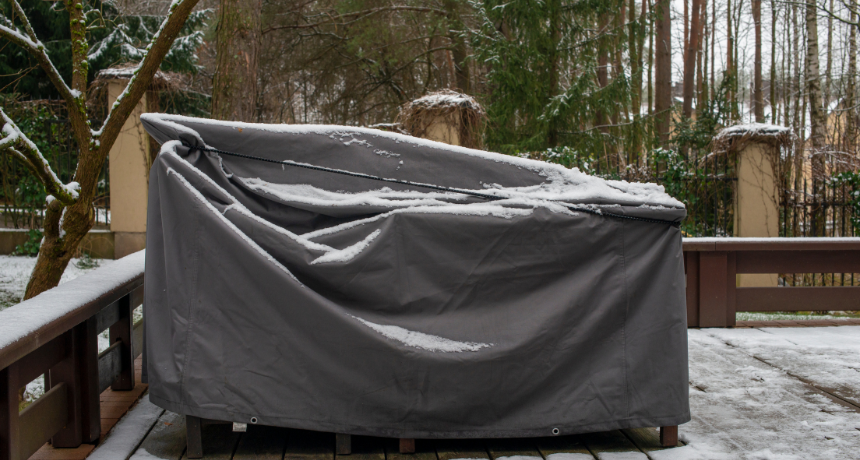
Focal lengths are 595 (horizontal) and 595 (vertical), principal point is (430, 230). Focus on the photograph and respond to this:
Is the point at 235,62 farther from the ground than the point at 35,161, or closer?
farther from the ground

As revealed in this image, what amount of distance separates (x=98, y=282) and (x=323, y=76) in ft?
36.8

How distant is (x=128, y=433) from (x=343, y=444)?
40.6 inches

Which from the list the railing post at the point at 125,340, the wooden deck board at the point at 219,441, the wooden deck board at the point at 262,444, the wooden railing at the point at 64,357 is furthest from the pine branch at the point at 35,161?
the wooden deck board at the point at 262,444

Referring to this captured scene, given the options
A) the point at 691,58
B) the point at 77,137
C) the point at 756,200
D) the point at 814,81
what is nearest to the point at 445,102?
the point at 77,137

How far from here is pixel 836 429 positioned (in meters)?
2.78

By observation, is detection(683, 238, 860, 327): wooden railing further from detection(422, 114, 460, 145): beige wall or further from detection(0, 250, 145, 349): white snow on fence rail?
detection(0, 250, 145, 349): white snow on fence rail

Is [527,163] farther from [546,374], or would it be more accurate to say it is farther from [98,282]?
[98,282]

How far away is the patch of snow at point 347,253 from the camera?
237 centimetres

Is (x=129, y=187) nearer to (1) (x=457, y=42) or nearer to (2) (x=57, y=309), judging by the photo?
(2) (x=57, y=309)

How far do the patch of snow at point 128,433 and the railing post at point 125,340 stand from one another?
0.22 meters

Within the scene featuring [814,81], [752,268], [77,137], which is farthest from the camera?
[814,81]

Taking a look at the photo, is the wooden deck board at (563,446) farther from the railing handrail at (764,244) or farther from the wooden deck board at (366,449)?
the railing handrail at (764,244)

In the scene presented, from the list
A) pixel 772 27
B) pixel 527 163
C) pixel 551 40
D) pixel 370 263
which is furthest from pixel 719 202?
pixel 772 27

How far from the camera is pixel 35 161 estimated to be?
11.4 feet
